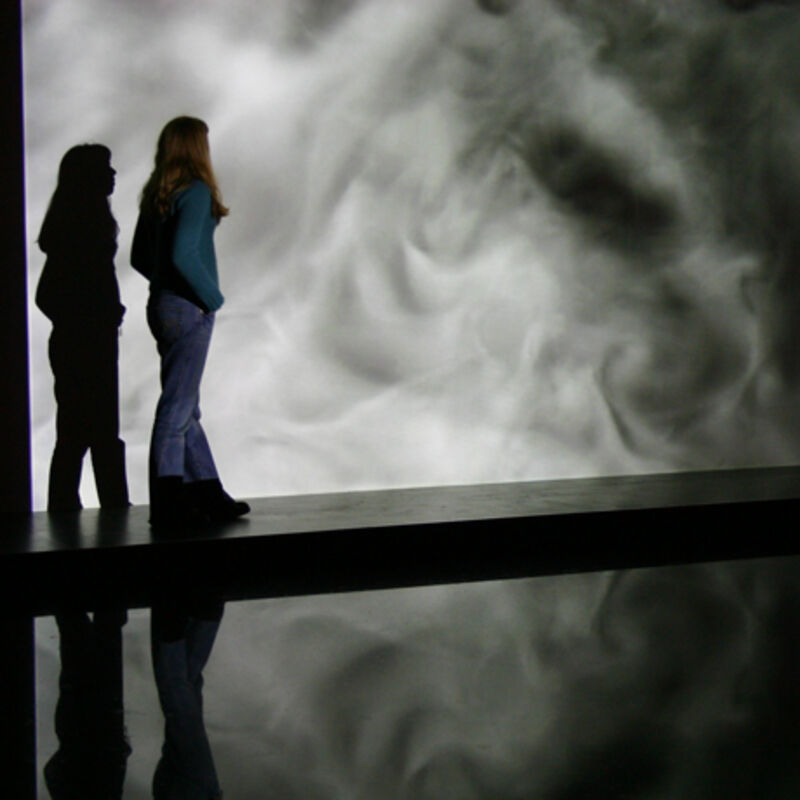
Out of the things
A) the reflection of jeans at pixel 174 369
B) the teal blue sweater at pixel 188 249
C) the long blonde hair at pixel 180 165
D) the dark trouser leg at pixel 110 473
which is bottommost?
the dark trouser leg at pixel 110 473

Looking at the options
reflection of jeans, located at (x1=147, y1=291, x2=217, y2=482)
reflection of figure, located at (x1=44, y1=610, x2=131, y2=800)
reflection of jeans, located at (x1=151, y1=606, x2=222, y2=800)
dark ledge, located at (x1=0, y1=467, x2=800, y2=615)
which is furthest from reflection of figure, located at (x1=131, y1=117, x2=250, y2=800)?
reflection of figure, located at (x1=44, y1=610, x2=131, y2=800)

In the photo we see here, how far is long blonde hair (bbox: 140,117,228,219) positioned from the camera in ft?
12.1

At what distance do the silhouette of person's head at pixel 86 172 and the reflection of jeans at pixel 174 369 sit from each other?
4.25 feet

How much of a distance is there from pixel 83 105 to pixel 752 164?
11.7 ft

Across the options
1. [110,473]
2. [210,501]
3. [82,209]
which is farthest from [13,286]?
[210,501]

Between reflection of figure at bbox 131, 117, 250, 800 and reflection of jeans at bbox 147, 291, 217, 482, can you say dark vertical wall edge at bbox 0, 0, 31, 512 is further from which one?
reflection of jeans at bbox 147, 291, 217, 482

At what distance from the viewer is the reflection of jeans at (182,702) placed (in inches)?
62.4

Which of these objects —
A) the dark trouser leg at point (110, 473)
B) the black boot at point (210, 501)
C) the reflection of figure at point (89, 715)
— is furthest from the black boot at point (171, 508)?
the dark trouser leg at point (110, 473)

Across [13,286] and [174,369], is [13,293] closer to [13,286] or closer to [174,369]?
[13,286]

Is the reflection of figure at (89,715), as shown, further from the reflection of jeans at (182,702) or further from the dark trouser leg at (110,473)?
the dark trouser leg at (110,473)

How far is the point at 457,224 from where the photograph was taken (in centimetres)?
525

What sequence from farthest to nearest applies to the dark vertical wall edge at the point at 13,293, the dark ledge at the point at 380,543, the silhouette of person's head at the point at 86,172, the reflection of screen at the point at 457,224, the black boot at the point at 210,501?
1. the reflection of screen at the point at 457,224
2. the silhouette of person's head at the point at 86,172
3. the dark vertical wall edge at the point at 13,293
4. the black boot at the point at 210,501
5. the dark ledge at the point at 380,543

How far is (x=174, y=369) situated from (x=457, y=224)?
207 centimetres

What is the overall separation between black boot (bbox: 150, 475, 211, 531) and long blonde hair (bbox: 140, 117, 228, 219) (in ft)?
3.19
